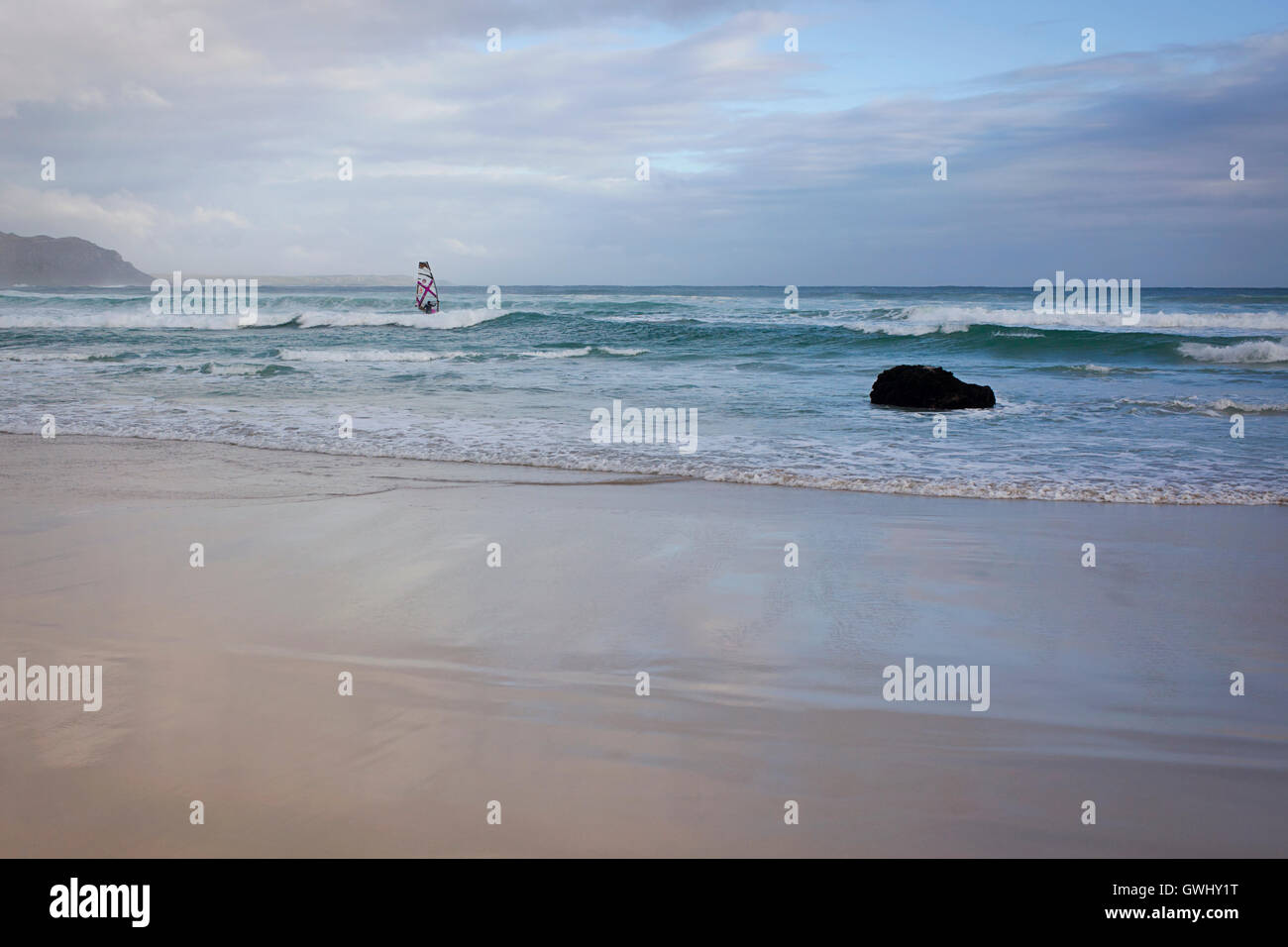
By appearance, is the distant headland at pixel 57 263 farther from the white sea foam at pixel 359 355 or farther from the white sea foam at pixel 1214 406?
the white sea foam at pixel 1214 406

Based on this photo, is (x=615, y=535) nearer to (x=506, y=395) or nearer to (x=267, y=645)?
(x=267, y=645)

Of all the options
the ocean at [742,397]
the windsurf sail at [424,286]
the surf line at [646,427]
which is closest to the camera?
the ocean at [742,397]

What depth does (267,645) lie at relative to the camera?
3.75 m

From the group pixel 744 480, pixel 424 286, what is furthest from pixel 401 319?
pixel 744 480

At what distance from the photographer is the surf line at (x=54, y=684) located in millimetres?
3234

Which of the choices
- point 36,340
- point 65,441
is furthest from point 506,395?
point 36,340

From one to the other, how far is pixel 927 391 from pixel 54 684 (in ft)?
36.4

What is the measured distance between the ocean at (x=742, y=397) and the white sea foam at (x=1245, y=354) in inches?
2.2

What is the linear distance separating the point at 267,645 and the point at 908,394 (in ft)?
34.1

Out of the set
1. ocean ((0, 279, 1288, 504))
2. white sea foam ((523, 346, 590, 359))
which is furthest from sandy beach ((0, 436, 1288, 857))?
white sea foam ((523, 346, 590, 359))

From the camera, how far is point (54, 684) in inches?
132

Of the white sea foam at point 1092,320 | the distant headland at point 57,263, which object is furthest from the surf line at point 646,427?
the distant headland at point 57,263

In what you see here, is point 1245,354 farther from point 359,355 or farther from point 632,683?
point 632,683
